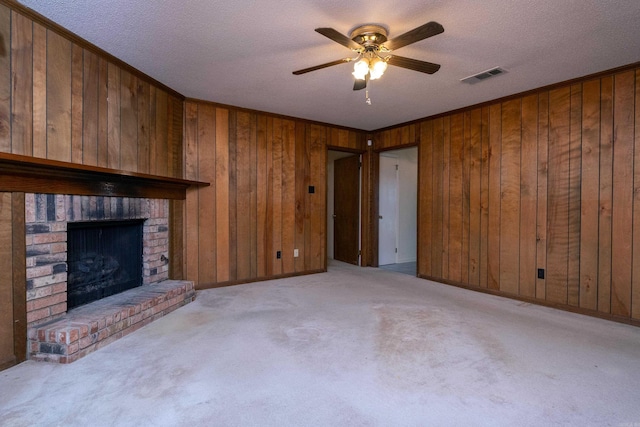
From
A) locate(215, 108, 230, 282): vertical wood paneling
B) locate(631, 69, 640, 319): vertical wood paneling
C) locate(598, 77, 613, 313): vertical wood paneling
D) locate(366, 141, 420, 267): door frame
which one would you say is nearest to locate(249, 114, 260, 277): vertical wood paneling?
locate(215, 108, 230, 282): vertical wood paneling

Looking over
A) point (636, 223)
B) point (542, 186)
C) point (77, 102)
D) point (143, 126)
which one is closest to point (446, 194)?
point (542, 186)

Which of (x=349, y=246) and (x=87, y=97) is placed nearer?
(x=87, y=97)

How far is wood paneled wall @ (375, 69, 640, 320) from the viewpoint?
9.93 ft

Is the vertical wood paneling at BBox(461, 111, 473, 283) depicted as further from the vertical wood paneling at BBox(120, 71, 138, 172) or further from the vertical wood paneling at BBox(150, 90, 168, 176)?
the vertical wood paneling at BBox(120, 71, 138, 172)

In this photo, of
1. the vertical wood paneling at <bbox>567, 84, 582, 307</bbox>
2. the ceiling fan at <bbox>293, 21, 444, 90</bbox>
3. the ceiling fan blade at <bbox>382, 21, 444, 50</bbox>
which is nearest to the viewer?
the ceiling fan blade at <bbox>382, 21, 444, 50</bbox>

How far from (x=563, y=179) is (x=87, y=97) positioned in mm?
4580

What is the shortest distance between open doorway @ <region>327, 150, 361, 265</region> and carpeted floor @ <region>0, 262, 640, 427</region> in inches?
109

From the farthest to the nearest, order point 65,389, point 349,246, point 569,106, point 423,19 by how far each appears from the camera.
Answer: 1. point 349,246
2. point 569,106
3. point 423,19
4. point 65,389

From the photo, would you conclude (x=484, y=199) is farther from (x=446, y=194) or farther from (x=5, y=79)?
(x=5, y=79)

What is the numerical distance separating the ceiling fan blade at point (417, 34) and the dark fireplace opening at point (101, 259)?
2793 mm

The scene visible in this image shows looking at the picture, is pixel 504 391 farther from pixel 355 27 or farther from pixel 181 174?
pixel 181 174

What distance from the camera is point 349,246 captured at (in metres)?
6.09

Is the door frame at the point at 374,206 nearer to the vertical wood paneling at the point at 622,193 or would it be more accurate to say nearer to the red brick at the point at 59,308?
the vertical wood paneling at the point at 622,193

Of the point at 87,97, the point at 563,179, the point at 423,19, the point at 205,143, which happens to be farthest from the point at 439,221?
the point at 87,97
